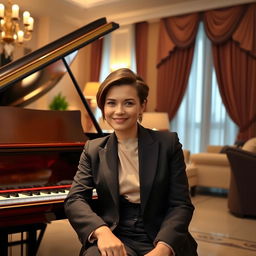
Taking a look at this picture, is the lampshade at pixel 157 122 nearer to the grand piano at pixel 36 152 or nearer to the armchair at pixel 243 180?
the armchair at pixel 243 180

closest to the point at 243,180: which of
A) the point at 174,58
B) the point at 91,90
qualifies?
the point at 174,58

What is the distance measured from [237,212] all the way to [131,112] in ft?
10.5

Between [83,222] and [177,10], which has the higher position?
[177,10]

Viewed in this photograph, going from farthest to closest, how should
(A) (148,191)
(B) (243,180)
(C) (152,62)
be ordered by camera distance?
(C) (152,62)
(B) (243,180)
(A) (148,191)

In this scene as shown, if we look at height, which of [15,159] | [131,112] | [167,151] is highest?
[131,112]

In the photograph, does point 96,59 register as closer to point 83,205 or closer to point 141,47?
point 141,47

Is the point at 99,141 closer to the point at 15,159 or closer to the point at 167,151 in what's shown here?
the point at 167,151

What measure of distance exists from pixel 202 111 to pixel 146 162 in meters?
5.51

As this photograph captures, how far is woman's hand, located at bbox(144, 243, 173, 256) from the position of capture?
119 centimetres

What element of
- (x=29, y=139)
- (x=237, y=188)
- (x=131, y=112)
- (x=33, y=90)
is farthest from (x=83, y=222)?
(x=237, y=188)

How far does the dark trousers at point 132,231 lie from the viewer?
1.32 meters

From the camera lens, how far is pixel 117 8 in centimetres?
712

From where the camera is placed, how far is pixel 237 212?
13.4 ft

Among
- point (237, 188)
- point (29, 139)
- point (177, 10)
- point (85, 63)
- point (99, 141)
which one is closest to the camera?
point (99, 141)
